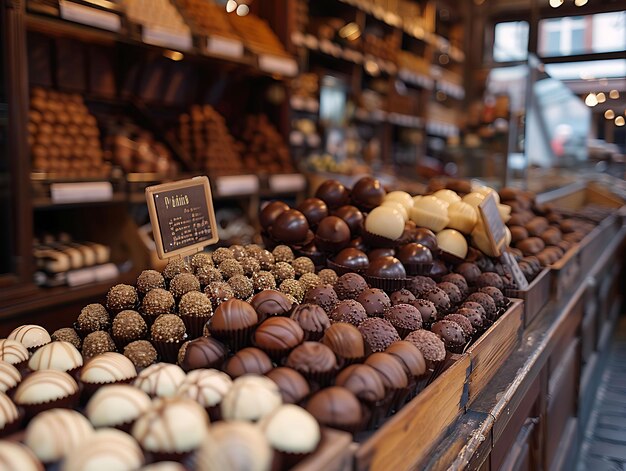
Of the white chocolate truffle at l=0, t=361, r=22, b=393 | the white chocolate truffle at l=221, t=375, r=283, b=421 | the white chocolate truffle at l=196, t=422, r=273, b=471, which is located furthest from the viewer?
the white chocolate truffle at l=0, t=361, r=22, b=393

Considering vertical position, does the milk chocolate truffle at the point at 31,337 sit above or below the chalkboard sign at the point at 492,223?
below

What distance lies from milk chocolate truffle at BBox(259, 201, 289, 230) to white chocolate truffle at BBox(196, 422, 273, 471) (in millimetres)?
1025

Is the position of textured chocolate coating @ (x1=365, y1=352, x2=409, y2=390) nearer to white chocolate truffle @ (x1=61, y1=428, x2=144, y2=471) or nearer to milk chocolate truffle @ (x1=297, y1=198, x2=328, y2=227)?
white chocolate truffle @ (x1=61, y1=428, x2=144, y2=471)

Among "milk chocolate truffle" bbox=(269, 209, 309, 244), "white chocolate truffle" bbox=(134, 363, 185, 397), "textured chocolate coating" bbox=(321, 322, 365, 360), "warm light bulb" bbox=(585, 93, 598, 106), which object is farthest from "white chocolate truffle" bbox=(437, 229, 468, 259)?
"warm light bulb" bbox=(585, 93, 598, 106)

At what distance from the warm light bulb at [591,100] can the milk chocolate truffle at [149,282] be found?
3.67 meters

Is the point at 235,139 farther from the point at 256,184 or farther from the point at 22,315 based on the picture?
the point at 22,315

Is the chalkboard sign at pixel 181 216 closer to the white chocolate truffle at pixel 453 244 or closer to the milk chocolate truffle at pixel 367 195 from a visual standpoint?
the milk chocolate truffle at pixel 367 195

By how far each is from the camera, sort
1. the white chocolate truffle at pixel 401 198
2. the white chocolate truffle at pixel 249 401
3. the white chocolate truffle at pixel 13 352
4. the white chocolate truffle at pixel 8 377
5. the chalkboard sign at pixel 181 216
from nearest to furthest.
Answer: the white chocolate truffle at pixel 249 401 < the white chocolate truffle at pixel 8 377 < the white chocolate truffle at pixel 13 352 < the chalkboard sign at pixel 181 216 < the white chocolate truffle at pixel 401 198

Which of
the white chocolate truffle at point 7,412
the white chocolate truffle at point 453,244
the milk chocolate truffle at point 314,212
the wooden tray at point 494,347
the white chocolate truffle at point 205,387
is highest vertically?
the milk chocolate truffle at point 314,212

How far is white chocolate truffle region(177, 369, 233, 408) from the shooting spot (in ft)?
2.61

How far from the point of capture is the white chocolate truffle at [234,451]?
616 millimetres

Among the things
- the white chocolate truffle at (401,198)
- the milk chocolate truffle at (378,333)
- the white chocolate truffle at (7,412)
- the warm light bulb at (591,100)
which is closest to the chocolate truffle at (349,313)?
the milk chocolate truffle at (378,333)

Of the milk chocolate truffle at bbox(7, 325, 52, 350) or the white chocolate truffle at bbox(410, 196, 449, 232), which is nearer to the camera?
the milk chocolate truffle at bbox(7, 325, 52, 350)

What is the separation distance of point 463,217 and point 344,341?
874 mm
